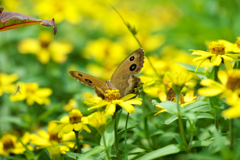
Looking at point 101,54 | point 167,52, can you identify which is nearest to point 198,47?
point 167,52

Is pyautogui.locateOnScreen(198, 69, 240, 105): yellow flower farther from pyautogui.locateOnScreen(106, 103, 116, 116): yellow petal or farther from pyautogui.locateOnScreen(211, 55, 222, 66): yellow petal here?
pyautogui.locateOnScreen(106, 103, 116, 116): yellow petal

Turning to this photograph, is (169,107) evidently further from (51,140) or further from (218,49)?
(51,140)

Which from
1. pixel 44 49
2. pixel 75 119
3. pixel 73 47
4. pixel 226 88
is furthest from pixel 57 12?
pixel 226 88

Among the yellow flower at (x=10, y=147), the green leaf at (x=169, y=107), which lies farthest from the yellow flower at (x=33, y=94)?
the green leaf at (x=169, y=107)

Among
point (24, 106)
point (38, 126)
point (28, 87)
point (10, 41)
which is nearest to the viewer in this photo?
point (28, 87)

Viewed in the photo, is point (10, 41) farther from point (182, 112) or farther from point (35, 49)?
point (182, 112)
